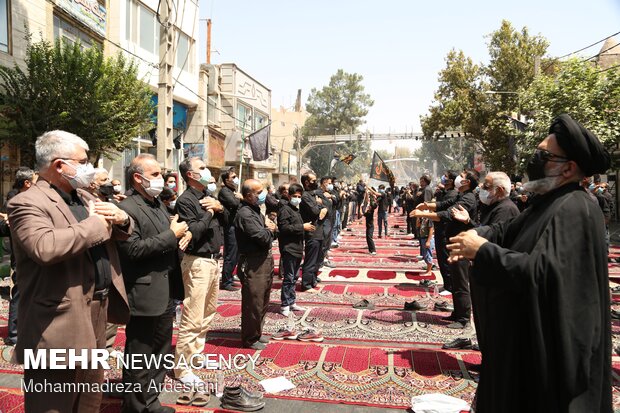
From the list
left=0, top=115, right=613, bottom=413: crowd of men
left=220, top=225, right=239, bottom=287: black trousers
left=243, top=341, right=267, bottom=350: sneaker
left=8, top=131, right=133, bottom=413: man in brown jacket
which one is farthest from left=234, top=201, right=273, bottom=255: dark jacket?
left=220, top=225, right=239, bottom=287: black trousers

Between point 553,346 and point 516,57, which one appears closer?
point 553,346

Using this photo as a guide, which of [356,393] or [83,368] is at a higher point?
[83,368]

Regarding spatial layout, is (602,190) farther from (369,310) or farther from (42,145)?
(42,145)

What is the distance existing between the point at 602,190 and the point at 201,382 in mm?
10563

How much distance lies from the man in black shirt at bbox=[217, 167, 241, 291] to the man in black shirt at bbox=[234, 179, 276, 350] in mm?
2556

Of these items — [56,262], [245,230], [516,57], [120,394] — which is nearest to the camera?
[56,262]

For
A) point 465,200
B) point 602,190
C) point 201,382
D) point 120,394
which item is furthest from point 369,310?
→ point 602,190

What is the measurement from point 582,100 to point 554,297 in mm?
16629

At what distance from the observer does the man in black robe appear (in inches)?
85.6

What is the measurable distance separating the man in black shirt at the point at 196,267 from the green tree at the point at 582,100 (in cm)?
1443

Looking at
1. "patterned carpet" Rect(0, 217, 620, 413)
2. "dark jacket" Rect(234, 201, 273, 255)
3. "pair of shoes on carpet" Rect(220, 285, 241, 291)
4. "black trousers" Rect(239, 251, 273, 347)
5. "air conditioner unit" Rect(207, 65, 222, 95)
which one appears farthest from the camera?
"air conditioner unit" Rect(207, 65, 222, 95)

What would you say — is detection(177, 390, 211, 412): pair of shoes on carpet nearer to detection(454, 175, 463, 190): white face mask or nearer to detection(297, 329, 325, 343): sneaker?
detection(297, 329, 325, 343): sneaker

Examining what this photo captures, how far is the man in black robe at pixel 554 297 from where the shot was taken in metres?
2.17

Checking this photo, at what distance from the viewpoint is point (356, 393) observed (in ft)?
13.7
